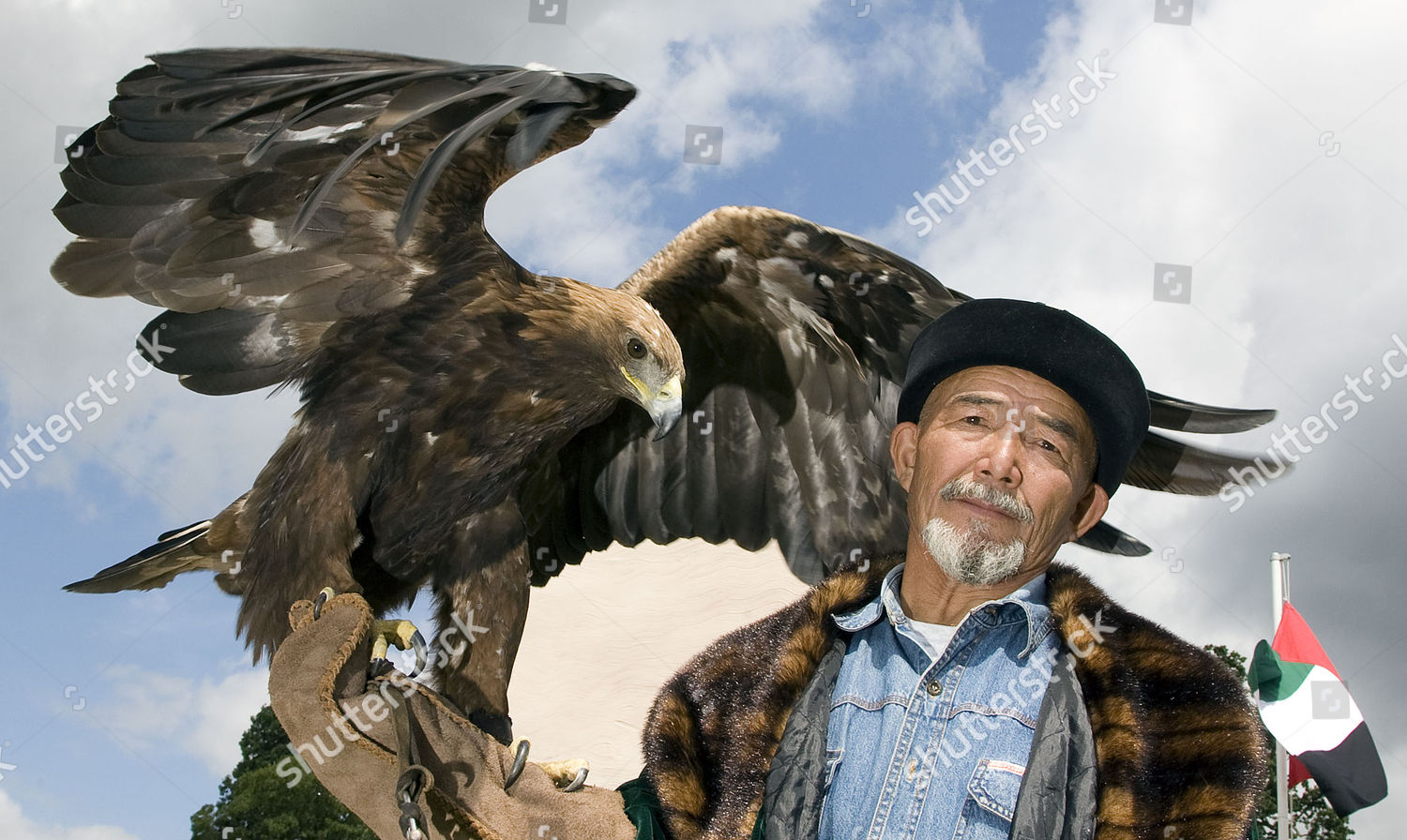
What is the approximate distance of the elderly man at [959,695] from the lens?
1.36 metres

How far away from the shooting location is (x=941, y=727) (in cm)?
148

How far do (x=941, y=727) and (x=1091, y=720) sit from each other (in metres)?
0.21

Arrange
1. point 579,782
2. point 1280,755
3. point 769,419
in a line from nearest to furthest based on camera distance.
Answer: point 579,782 → point 769,419 → point 1280,755

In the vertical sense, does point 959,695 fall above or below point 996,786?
above

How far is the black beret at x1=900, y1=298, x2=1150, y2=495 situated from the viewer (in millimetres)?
1629

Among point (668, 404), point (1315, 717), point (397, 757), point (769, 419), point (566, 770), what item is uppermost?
point (1315, 717)

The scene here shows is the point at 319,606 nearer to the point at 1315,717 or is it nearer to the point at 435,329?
the point at 435,329

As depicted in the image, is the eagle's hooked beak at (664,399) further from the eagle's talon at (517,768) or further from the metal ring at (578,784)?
the eagle's talon at (517,768)

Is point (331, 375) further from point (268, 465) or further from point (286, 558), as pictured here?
point (286, 558)

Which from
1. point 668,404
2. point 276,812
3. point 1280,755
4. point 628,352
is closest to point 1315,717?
point 1280,755

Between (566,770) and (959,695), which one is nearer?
(959,695)

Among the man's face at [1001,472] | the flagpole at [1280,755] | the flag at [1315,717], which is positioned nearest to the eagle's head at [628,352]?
the man's face at [1001,472]

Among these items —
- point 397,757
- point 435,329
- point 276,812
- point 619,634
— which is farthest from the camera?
point 276,812

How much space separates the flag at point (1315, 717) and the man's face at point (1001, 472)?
4.78 metres
